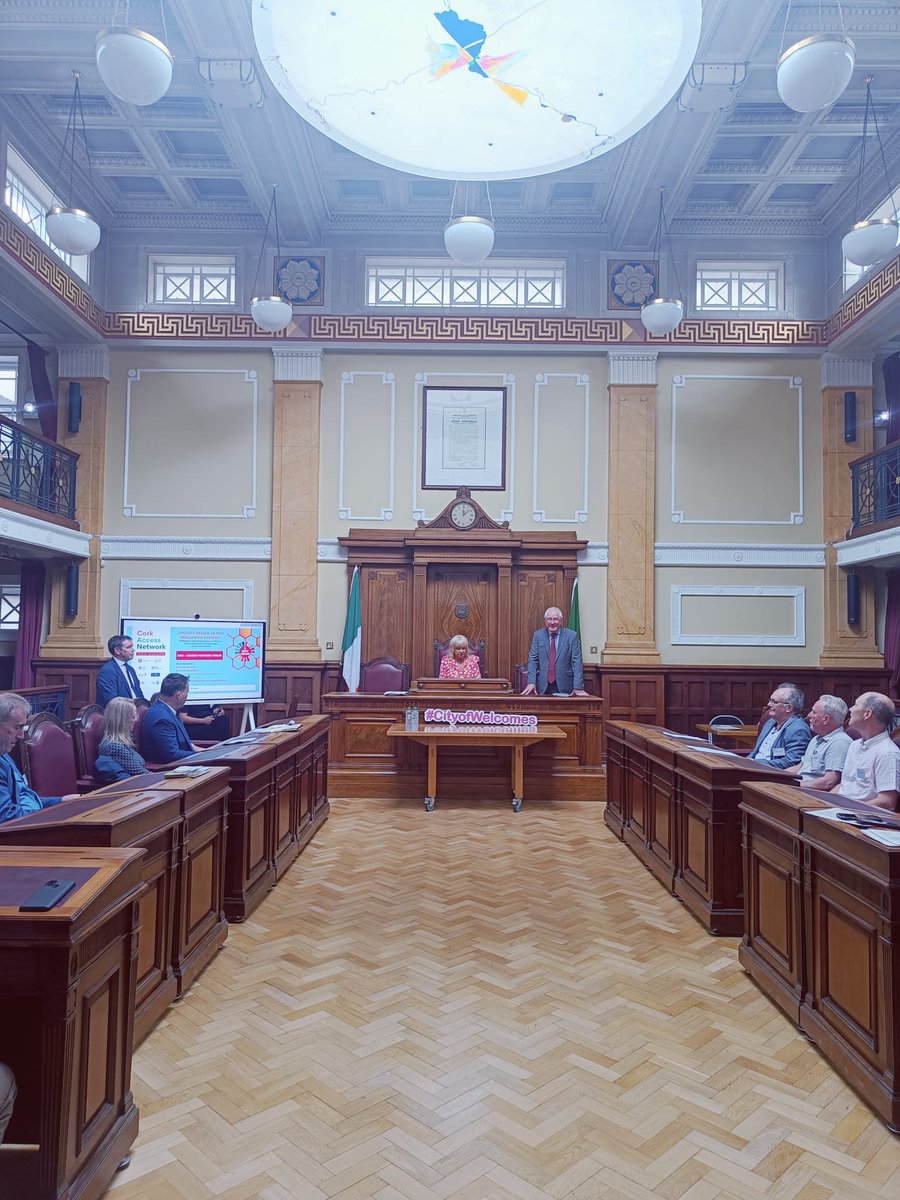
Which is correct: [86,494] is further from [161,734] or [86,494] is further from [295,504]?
[161,734]

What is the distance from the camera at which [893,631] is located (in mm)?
8586

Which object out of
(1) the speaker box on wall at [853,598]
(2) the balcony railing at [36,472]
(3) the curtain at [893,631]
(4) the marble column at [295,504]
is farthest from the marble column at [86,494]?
(3) the curtain at [893,631]

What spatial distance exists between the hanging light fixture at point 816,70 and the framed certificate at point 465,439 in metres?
5.08

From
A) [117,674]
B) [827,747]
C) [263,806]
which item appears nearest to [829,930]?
[827,747]

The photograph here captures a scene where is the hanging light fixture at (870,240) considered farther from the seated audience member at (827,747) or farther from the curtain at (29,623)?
the curtain at (29,623)

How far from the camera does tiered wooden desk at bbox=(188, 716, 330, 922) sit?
3889 mm

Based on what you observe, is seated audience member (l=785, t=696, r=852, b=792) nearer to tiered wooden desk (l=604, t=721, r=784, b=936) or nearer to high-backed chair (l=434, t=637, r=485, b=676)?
tiered wooden desk (l=604, t=721, r=784, b=936)

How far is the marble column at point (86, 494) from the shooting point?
28.9ft

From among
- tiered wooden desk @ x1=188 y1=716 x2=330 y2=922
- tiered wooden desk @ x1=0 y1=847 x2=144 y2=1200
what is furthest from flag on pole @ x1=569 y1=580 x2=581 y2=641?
tiered wooden desk @ x1=0 y1=847 x2=144 y2=1200

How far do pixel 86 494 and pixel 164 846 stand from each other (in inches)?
284

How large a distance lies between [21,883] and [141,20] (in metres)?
7.30

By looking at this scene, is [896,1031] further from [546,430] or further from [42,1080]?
[546,430]

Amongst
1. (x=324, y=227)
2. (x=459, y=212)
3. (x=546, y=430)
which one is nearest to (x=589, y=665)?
(x=546, y=430)

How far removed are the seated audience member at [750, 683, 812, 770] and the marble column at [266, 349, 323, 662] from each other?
5544 mm
